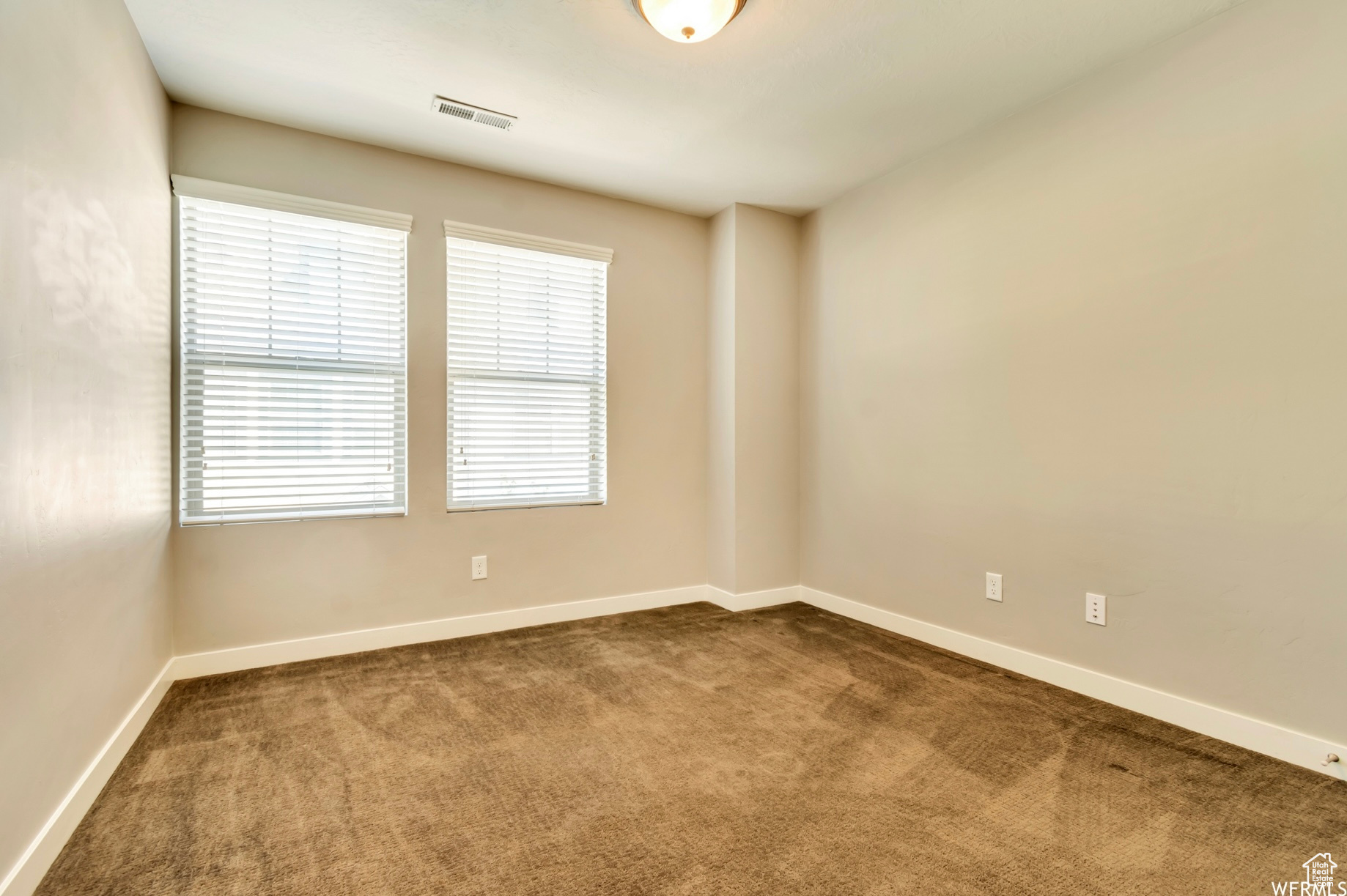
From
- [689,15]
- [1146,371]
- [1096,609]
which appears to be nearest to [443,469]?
[689,15]

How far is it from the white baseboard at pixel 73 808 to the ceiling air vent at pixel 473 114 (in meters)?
2.69

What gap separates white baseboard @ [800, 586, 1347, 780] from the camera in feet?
6.72

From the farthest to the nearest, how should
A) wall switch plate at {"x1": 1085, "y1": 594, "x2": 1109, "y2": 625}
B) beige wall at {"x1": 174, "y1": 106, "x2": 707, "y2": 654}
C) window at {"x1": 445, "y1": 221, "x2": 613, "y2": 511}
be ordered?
window at {"x1": 445, "y1": 221, "x2": 613, "y2": 511} → beige wall at {"x1": 174, "y1": 106, "x2": 707, "y2": 654} → wall switch plate at {"x1": 1085, "y1": 594, "x2": 1109, "y2": 625}

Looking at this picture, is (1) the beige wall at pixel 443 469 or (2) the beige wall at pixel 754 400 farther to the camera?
(2) the beige wall at pixel 754 400

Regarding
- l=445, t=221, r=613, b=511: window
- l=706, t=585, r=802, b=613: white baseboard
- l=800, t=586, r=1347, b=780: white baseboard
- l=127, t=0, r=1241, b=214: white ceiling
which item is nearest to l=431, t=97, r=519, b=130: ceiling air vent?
l=127, t=0, r=1241, b=214: white ceiling

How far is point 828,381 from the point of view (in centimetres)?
397

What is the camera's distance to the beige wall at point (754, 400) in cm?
400

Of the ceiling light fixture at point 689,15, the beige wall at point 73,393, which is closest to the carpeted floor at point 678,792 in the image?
the beige wall at point 73,393

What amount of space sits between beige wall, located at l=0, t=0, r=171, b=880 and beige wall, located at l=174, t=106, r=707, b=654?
0.36 meters

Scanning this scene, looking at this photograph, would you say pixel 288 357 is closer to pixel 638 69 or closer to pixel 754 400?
pixel 638 69

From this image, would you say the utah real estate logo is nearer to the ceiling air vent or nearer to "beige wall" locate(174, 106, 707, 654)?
"beige wall" locate(174, 106, 707, 654)

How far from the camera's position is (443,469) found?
3379mm

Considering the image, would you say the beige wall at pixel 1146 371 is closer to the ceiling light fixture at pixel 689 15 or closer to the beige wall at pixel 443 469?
the beige wall at pixel 443 469

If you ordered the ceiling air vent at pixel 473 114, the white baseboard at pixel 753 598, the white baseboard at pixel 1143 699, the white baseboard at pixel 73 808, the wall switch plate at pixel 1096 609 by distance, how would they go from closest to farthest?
the white baseboard at pixel 73 808 → the white baseboard at pixel 1143 699 → the wall switch plate at pixel 1096 609 → the ceiling air vent at pixel 473 114 → the white baseboard at pixel 753 598
